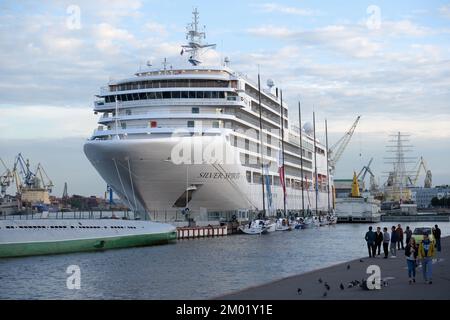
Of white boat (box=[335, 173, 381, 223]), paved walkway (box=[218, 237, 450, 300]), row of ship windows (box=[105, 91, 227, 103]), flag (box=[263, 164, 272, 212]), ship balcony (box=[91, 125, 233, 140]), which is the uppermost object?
row of ship windows (box=[105, 91, 227, 103])

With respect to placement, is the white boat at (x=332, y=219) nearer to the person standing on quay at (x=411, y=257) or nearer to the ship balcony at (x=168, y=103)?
the ship balcony at (x=168, y=103)

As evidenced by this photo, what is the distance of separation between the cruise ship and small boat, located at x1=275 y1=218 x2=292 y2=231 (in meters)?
5.80

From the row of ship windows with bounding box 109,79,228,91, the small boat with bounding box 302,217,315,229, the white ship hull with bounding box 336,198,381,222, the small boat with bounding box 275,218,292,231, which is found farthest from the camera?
the white ship hull with bounding box 336,198,381,222

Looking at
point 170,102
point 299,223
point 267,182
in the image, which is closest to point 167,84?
point 170,102

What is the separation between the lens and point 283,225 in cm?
Result: 8000

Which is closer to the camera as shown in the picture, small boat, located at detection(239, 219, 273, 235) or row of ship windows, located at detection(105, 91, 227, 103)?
row of ship windows, located at detection(105, 91, 227, 103)

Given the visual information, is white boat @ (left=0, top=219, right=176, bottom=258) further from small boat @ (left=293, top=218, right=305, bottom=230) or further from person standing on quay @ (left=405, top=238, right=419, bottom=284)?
small boat @ (left=293, top=218, right=305, bottom=230)

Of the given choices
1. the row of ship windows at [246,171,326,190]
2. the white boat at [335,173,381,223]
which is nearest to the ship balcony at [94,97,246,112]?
the row of ship windows at [246,171,326,190]

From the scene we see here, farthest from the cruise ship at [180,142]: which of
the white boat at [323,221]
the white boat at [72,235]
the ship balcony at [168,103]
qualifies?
the white boat at [323,221]

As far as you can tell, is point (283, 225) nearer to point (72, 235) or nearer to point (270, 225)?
point (270, 225)

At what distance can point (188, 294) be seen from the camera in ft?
87.6

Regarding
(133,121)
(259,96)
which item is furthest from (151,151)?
(259,96)

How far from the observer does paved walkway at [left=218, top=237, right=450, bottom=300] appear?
20734 mm
